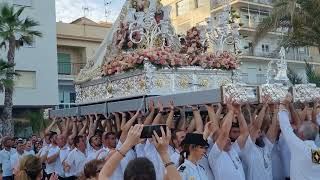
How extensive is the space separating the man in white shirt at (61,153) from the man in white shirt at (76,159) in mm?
220

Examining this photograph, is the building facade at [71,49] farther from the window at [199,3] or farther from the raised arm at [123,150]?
the raised arm at [123,150]

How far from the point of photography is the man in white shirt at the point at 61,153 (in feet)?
28.5

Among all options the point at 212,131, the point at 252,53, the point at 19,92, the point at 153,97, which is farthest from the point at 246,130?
the point at 252,53

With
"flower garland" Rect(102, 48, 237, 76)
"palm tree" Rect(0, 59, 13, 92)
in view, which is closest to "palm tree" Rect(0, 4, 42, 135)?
"palm tree" Rect(0, 59, 13, 92)

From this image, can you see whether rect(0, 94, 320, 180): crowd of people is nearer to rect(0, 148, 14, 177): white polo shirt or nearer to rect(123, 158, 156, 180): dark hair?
rect(123, 158, 156, 180): dark hair

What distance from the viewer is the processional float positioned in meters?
7.89

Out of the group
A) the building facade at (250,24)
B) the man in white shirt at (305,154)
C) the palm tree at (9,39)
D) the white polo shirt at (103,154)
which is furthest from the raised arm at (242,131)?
the building facade at (250,24)

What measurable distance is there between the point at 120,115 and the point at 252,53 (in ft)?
95.1

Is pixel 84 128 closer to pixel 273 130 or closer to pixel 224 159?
pixel 273 130

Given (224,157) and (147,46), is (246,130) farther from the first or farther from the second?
(147,46)

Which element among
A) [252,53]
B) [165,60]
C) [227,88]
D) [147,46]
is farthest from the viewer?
[252,53]

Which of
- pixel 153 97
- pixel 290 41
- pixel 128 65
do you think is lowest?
pixel 153 97

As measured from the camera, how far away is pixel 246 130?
5.80m

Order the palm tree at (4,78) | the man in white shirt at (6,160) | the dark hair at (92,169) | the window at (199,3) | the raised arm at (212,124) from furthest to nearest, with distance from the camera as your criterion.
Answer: the window at (199,3) < the palm tree at (4,78) < the man in white shirt at (6,160) < the raised arm at (212,124) < the dark hair at (92,169)
